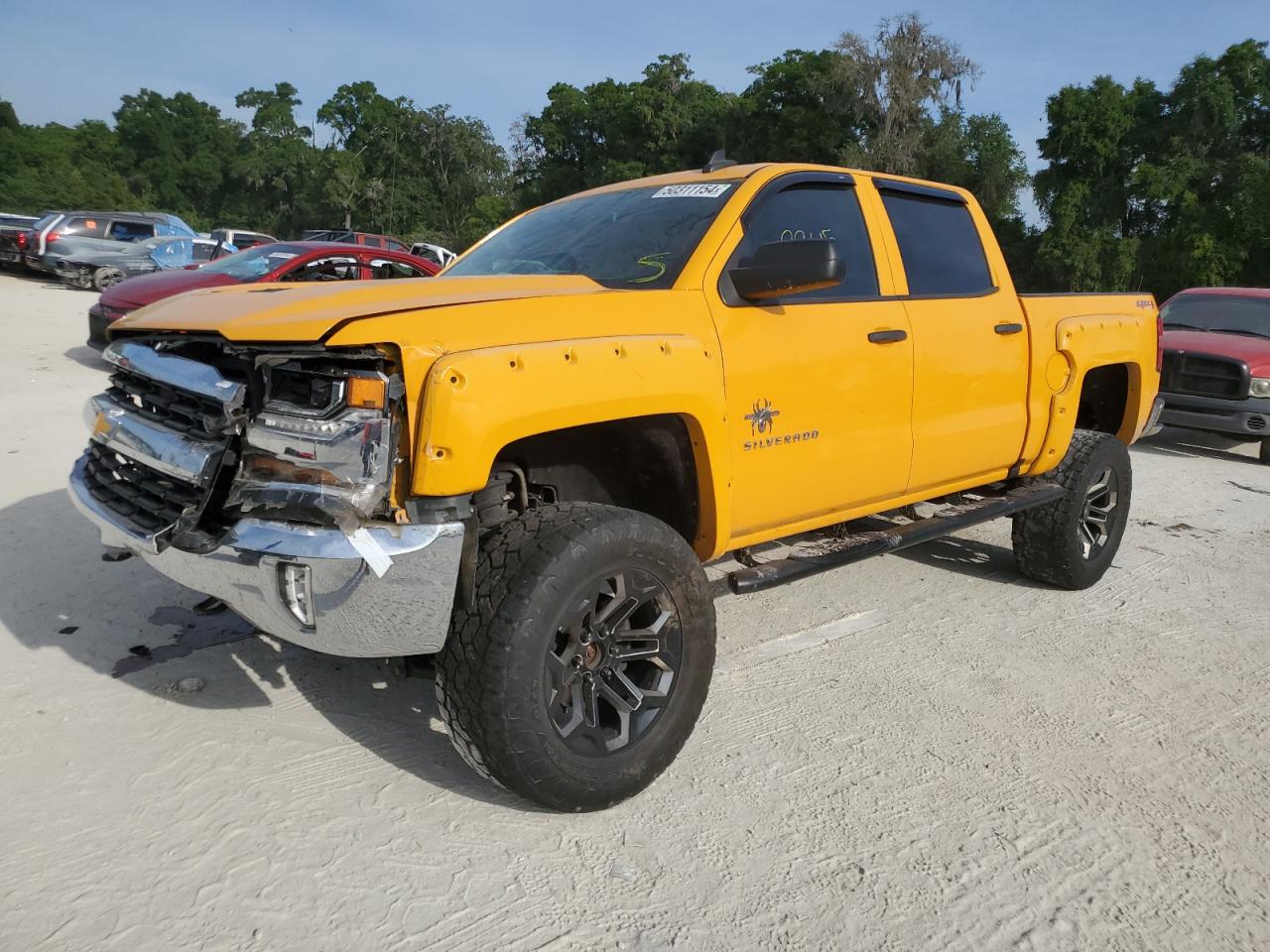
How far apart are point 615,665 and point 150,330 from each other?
6.13ft

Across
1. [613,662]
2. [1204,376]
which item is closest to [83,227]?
[1204,376]

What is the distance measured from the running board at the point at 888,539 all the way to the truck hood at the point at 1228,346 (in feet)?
20.8

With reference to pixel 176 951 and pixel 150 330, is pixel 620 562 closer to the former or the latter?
pixel 176 951

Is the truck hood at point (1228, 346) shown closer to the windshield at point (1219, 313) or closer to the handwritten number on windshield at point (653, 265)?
the windshield at point (1219, 313)

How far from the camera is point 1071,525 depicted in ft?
16.0

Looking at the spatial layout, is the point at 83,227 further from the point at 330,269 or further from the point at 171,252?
the point at 330,269

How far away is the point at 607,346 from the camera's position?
287cm

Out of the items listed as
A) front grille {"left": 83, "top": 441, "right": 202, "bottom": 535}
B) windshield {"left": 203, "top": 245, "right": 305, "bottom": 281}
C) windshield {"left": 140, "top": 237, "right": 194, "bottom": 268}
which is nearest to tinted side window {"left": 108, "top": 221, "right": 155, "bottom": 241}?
windshield {"left": 140, "top": 237, "right": 194, "bottom": 268}

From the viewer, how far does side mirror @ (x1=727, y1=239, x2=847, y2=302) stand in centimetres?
309

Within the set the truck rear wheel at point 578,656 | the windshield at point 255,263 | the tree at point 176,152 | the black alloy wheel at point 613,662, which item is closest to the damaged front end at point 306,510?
the truck rear wheel at point 578,656

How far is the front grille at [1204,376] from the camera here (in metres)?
9.69

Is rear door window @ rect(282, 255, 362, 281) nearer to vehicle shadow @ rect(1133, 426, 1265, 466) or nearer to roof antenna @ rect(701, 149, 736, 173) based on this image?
roof antenna @ rect(701, 149, 736, 173)

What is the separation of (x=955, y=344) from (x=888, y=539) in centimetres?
93

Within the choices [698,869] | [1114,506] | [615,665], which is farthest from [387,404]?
[1114,506]
